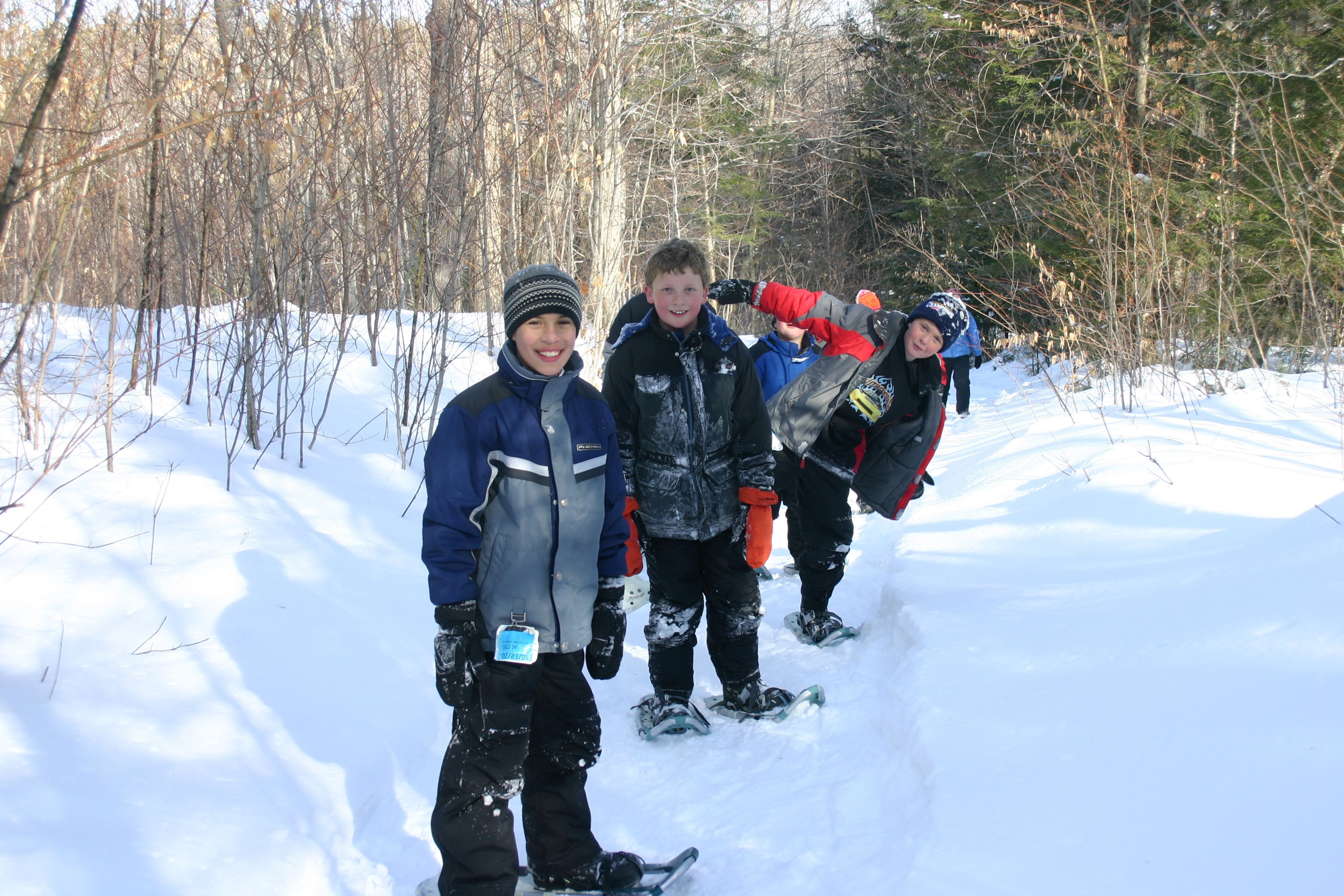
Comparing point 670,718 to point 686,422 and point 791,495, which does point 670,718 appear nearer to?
point 686,422

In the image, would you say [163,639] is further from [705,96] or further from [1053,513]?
[705,96]

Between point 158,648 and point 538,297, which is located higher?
point 538,297

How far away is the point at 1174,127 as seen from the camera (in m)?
9.86

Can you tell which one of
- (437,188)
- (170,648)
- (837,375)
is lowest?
(170,648)

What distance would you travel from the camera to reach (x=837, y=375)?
13.3 ft

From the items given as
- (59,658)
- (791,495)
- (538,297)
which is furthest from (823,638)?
(59,658)

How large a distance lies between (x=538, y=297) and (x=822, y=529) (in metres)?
2.43

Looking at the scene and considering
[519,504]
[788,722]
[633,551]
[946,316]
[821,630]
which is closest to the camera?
[519,504]

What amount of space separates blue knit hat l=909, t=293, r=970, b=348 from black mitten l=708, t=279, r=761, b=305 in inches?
30.4

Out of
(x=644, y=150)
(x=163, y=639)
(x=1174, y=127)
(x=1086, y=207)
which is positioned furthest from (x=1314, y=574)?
(x=644, y=150)

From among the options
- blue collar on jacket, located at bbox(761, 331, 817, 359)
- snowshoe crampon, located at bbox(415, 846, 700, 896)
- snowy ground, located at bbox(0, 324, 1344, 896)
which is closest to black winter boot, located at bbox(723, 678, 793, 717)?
snowy ground, located at bbox(0, 324, 1344, 896)

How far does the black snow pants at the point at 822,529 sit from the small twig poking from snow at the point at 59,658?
3.10 meters

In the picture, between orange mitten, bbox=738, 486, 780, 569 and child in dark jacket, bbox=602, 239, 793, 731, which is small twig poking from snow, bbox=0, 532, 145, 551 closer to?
child in dark jacket, bbox=602, 239, 793, 731

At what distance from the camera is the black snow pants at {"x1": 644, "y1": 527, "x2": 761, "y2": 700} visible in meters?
3.36
